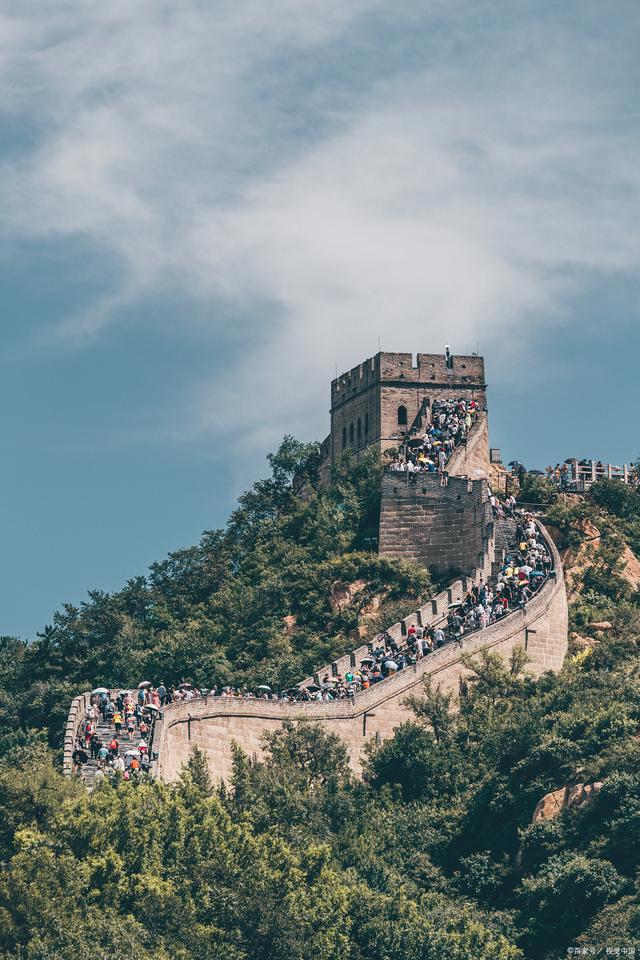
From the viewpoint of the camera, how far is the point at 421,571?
92062 mm

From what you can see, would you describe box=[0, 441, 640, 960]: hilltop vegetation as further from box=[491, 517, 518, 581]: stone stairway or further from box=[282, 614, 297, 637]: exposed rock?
box=[491, 517, 518, 581]: stone stairway

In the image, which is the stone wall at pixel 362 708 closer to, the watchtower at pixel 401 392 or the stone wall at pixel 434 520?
the stone wall at pixel 434 520

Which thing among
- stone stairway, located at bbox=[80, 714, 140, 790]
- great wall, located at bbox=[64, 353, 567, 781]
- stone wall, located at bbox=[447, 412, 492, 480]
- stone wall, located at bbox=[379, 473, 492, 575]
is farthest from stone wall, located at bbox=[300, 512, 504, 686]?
stone stairway, located at bbox=[80, 714, 140, 790]

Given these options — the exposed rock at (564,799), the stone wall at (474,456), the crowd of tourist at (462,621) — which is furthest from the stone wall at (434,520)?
the exposed rock at (564,799)

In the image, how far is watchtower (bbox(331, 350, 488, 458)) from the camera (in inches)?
4038

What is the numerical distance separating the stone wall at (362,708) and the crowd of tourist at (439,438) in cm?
961

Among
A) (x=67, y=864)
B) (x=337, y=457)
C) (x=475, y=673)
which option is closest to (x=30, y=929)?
(x=67, y=864)

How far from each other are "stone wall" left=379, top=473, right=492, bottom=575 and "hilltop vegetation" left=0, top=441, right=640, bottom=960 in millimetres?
1551

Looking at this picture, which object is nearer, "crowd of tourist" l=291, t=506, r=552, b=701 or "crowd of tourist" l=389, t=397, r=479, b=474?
"crowd of tourist" l=291, t=506, r=552, b=701

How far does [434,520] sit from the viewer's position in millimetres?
93750

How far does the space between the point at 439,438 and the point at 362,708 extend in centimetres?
2235

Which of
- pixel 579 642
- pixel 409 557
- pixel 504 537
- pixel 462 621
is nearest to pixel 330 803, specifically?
pixel 462 621

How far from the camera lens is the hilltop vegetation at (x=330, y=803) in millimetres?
62281

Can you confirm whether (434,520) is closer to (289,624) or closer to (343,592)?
(343,592)
